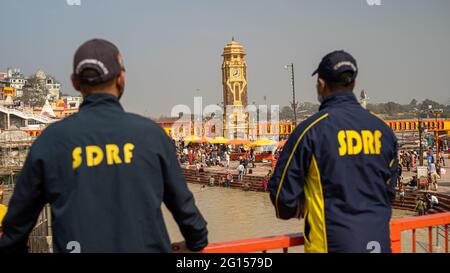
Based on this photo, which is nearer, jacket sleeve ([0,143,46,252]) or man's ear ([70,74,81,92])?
jacket sleeve ([0,143,46,252])

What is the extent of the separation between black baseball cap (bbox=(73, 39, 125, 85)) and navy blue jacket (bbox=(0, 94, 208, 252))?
0.29 feet

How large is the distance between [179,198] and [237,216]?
1719cm

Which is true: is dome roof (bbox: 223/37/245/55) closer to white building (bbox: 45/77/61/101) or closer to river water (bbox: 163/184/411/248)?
river water (bbox: 163/184/411/248)

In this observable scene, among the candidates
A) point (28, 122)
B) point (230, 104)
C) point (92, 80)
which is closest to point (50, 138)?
point (92, 80)

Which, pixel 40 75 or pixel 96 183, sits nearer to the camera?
pixel 96 183

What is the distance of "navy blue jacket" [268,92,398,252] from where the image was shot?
2.23 meters

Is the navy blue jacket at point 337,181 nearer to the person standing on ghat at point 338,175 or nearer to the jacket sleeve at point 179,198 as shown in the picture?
the person standing on ghat at point 338,175

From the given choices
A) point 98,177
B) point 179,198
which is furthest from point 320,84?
point 98,177

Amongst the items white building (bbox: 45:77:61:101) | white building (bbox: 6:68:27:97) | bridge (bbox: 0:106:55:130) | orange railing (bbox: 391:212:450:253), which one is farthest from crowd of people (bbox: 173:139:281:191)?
white building (bbox: 45:77:61:101)

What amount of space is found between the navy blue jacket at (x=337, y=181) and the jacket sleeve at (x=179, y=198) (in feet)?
1.87

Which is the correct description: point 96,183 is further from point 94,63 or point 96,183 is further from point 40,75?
point 40,75

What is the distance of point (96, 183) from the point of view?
172 centimetres
